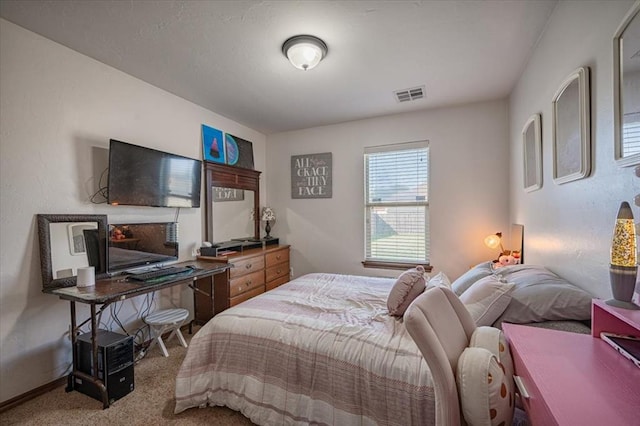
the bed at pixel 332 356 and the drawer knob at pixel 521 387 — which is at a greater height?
the drawer knob at pixel 521 387

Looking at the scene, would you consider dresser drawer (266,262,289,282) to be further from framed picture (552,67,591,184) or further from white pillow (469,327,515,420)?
framed picture (552,67,591,184)

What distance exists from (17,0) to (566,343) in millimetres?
3373

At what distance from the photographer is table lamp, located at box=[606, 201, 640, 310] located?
3.01 ft

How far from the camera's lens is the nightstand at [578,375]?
67cm

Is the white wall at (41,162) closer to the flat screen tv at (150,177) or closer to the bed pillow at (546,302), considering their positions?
the flat screen tv at (150,177)

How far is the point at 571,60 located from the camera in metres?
1.55

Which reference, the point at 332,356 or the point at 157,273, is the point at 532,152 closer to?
the point at 332,356

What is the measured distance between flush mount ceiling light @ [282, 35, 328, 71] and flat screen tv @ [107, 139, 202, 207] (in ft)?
5.25

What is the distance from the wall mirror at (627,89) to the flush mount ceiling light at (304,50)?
1.67 meters

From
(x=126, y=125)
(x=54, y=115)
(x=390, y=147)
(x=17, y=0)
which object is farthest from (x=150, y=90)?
(x=390, y=147)

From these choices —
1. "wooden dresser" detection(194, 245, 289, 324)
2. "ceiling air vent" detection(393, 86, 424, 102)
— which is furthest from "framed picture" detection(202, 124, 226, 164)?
"ceiling air vent" detection(393, 86, 424, 102)

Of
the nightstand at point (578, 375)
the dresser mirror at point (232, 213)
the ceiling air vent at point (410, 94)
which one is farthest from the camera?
the dresser mirror at point (232, 213)

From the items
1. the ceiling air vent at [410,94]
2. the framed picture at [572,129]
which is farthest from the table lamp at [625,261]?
the ceiling air vent at [410,94]

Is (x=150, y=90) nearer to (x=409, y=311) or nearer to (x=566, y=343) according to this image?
(x=409, y=311)
